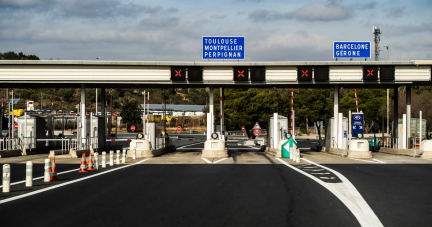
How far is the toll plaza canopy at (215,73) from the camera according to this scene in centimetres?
2973

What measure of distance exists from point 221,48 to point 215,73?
3.48 meters

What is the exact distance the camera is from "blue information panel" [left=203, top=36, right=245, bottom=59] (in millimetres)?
33000

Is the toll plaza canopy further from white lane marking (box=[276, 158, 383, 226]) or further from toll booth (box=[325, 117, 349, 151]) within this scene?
white lane marking (box=[276, 158, 383, 226])

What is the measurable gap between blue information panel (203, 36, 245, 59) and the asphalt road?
18164mm

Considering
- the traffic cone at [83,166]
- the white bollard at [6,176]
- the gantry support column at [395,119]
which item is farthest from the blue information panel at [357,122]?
the white bollard at [6,176]

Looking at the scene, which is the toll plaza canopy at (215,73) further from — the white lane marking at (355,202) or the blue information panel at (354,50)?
the white lane marking at (355,202)

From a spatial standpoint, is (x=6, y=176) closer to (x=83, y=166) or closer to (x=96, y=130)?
(x=83, y=166)

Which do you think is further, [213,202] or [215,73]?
[215,73]

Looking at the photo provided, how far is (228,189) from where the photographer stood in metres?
12.6

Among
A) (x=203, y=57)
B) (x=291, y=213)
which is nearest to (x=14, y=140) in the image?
(x=203, y=57)

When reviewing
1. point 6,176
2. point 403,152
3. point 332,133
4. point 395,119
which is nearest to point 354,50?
point 395,119

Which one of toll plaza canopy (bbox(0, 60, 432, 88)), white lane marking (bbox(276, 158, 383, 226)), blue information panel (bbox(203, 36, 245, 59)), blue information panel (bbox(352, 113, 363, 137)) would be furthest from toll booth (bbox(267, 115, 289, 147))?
white lane marking (bbox(276, 158, 383, 226))

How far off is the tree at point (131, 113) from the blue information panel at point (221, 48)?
5507 centimetres

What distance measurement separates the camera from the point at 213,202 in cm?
1038
